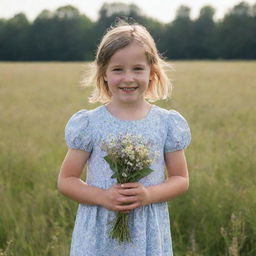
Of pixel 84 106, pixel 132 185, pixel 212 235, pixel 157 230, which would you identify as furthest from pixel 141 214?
pixel 84 106

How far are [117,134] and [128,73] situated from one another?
270mm

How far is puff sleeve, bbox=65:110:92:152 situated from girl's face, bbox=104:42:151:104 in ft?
0.63

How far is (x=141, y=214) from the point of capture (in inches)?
84.4

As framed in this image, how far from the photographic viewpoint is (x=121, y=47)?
214 centimetres

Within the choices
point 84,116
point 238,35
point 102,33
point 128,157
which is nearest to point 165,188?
point 128,157

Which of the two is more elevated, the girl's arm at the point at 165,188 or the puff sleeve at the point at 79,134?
the puff sleeve at the point at 79,134

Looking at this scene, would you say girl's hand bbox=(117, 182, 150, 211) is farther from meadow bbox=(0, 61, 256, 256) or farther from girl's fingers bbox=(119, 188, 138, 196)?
meadow bbox=(0, 61, 256, 256)

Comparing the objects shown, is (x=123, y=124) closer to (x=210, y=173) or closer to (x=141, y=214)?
(x=141, y=214)

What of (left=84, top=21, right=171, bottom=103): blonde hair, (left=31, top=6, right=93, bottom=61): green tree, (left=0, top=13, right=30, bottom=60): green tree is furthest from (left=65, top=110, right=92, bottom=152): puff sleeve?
(left=0, top=13, right=30, bottom=60): green tree

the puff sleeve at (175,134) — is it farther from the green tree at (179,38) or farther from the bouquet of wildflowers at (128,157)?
the green tree at (179,38)

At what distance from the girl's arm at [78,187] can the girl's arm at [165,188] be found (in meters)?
0.10

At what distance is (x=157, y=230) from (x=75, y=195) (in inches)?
15.4

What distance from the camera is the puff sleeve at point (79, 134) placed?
2.15m

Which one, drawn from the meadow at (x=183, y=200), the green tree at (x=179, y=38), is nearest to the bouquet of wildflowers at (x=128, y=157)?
the meadow at (x=183, y=200)
